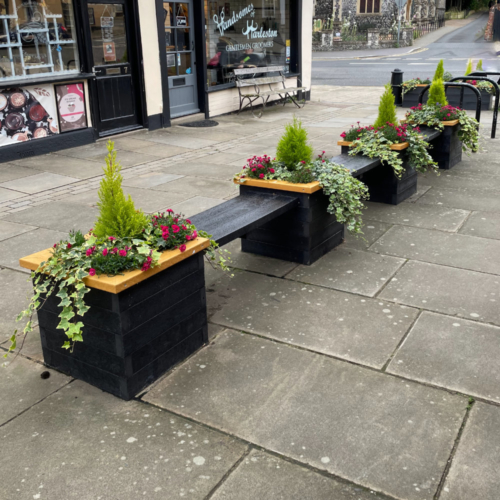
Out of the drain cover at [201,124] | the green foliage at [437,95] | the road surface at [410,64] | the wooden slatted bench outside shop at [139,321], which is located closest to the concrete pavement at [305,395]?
the wooden slatted bench outside shop at [139,321]

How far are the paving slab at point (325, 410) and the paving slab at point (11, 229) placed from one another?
3343 mm

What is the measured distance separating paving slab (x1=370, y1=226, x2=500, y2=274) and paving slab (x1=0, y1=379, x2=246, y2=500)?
10.6 ft

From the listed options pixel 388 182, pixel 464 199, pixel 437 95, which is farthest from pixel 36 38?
pixel 464 199

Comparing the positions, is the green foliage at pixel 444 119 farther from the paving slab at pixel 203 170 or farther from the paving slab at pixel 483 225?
the paving slab at pixel 203 170

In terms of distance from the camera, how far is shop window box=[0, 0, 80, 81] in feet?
30.8

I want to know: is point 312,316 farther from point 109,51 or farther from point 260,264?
point 109,51

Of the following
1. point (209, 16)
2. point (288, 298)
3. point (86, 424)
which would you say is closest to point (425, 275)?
point (288, 298)

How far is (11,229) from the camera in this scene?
6500 mm

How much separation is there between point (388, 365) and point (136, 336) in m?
1.67

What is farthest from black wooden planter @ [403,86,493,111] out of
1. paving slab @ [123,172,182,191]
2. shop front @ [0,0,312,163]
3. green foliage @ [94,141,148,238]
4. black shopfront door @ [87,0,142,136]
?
green foliage @ [94,141,148,238]

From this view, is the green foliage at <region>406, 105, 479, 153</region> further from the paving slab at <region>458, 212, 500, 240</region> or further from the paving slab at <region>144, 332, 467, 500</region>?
the paving slab at <region>144, 332, 467, 500</region>

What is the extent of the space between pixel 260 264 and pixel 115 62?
746 centimetres

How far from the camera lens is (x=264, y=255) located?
18.8 ft

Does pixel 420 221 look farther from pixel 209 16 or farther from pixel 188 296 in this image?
pixel 209 16
